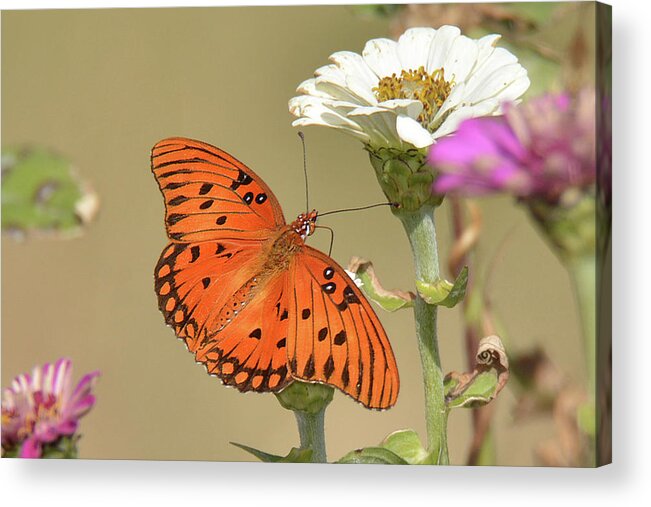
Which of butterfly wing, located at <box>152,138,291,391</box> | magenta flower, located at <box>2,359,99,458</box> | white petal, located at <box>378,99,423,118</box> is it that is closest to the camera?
white petal, located at <box>378,99,423,118</box>

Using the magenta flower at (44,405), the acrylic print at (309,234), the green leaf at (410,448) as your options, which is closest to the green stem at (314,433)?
the acrylic print at (309,234)

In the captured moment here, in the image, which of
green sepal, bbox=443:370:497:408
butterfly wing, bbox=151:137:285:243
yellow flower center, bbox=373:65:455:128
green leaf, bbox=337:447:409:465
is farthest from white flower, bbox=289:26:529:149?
green leaf, bbox=337:447:409:465

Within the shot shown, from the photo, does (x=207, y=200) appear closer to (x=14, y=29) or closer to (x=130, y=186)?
(x=130, y=186)

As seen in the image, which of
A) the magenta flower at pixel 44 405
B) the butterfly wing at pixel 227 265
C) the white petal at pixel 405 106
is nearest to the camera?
the white petal at pixel 405 106

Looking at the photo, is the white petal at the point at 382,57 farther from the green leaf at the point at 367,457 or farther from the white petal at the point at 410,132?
the green leaf at the point at 367,457

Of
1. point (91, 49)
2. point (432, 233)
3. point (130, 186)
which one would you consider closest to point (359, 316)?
point (432, 233)

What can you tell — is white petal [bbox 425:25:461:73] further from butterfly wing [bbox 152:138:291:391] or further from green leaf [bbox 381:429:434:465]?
green leaf [bbox 381:429:434:465]
